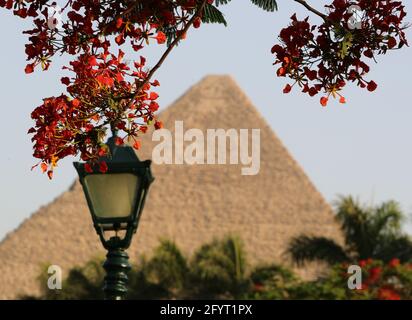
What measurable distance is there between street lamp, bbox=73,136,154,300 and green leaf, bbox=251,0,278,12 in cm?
247

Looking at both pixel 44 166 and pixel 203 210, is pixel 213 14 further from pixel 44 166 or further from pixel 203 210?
pixel 203 210

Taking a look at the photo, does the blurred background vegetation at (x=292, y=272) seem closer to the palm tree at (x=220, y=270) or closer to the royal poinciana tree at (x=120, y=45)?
the palm tree at (x=220, y=270)

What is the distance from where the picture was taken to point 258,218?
420 feet

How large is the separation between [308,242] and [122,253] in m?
37.4

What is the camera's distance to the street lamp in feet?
32.7

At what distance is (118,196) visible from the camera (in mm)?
10016

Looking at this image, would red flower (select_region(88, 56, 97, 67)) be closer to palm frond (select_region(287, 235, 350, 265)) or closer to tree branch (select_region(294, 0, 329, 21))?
tree branch (select_region(294, 0, 329, 21))

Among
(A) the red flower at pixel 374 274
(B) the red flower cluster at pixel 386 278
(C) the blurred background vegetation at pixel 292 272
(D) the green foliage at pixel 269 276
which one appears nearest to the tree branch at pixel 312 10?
(C) the blurred background vegetation at pixel 292 272

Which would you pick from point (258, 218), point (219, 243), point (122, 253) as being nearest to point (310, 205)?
point (258, 218)

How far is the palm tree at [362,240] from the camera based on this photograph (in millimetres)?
46312

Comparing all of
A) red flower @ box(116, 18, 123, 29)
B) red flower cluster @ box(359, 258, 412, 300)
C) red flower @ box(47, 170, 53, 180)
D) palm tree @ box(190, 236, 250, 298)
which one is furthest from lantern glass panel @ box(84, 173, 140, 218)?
palm tree @ box(190, 236, 250, 298)

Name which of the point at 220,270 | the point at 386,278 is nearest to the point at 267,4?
the point at 386,278

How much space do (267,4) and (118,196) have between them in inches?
107
